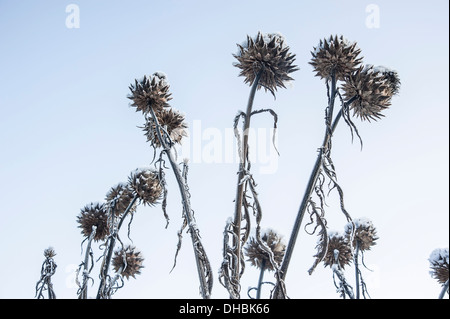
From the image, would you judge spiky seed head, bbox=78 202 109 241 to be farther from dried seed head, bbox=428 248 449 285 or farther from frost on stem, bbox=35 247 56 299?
dried seed head, bbox=428 248 449 285

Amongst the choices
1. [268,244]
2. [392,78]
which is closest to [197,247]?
[268,244]

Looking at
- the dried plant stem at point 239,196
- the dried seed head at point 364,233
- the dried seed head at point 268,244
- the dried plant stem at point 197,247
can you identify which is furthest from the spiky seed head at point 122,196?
the dried seed head at point 364,233

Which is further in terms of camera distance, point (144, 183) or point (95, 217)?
point (95, 217)

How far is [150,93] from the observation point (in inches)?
162

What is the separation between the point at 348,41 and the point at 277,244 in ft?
6.39

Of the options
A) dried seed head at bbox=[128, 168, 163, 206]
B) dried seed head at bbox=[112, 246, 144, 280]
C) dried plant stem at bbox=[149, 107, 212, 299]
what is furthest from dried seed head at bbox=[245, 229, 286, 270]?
dried seed head at bbox=[112, 246, 144, 280]

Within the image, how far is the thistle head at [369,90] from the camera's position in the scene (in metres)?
3.58

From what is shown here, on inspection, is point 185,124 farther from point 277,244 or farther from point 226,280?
point 226,280

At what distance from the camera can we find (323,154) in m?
3.09

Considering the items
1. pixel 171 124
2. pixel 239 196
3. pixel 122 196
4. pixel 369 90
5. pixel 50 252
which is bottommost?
pixel 239 196

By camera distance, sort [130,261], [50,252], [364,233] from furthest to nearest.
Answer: [130,261] → [364,233] → [50,252]

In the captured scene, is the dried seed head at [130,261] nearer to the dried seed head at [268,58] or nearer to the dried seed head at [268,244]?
the dried seed head at [268,244]

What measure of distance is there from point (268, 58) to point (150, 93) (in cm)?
114

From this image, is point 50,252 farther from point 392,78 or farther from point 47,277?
point 392,78
